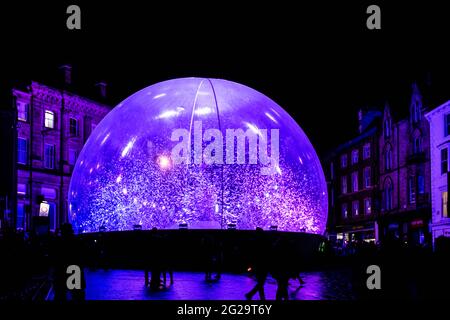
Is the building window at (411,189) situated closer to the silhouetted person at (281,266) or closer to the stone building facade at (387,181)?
the stone building facade at (387,181)

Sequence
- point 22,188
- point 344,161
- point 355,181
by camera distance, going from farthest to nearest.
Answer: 1. point 344,161
2. point 355,181
3. point 22,188

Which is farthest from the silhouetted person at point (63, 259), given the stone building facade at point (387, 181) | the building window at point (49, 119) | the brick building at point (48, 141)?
the building window at point (49, 119)

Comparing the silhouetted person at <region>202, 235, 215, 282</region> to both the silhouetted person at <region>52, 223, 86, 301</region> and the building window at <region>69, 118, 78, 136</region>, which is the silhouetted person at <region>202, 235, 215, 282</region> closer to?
the silhouetted person at <region>52, 223, 86, 301</region>

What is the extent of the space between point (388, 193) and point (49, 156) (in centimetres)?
3011

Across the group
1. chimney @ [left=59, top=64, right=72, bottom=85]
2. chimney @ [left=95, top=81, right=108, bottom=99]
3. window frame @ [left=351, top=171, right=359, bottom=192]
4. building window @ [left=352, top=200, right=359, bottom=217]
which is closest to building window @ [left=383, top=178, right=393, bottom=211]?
window frame @ [left=351, top=171, right=359, bottom=192]

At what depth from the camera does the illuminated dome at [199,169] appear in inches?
745

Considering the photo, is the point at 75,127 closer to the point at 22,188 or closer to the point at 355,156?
the point at 22,188

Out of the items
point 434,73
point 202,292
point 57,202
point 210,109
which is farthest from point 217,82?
point 57,202

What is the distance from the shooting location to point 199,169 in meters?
19.0

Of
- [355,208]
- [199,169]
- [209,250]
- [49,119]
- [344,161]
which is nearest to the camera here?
[209,250]

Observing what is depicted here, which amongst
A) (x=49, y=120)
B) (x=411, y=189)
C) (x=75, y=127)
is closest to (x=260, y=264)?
(x=411, y=189)

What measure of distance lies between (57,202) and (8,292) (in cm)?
3685

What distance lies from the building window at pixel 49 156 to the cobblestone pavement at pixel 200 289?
3311cm

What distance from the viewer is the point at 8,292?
13.1 meters
